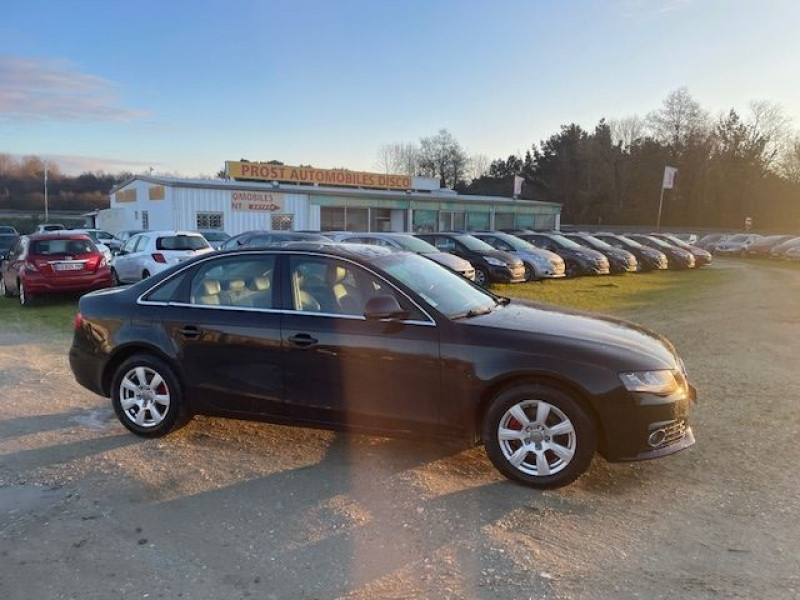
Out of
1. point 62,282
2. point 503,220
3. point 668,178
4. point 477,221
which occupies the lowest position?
point 62,282

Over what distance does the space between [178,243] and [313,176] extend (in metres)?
29.7

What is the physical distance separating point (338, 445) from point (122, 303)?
87.7 inches

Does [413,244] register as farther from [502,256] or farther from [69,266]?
[69,266]

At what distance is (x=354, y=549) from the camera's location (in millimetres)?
3408

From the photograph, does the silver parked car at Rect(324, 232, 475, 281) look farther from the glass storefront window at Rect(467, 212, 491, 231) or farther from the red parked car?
the glass storefront window at Rect(467, 212, 491, 231)

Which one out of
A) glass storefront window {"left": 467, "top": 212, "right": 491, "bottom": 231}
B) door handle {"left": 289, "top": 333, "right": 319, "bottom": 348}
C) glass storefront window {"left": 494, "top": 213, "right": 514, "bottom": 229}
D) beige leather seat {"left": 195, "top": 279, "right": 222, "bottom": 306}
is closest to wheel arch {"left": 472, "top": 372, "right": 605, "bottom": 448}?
door handle {"left": 289, "top": 333, "right": 319, "bottom": 348}

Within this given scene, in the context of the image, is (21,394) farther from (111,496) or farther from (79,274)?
(79,274)

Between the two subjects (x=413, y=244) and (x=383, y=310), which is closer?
(x=383, y=310)

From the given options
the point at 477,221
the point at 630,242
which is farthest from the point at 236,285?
the point at 477,221

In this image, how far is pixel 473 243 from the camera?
19484 millimetres

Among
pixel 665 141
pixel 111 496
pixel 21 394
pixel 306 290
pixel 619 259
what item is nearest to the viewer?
pixel 111 496

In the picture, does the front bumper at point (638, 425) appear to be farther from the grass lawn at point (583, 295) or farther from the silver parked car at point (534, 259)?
the silver parked car at point (534, 259)

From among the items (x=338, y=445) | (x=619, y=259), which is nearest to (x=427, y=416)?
(x=338, y=445)

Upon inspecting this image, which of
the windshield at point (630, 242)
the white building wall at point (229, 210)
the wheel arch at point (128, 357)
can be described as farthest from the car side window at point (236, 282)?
the white building wall at point (229, 210)
